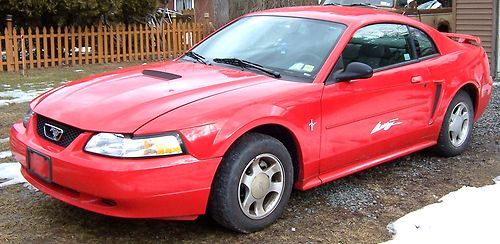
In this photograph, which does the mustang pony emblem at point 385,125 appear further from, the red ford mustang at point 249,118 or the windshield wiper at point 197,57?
the windshield wiper at point 197,57

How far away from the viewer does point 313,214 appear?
4.27m

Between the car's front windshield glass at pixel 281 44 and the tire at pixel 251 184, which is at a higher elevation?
the car's front windshield glass at pixel 281 44

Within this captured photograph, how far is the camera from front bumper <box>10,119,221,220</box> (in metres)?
3.27

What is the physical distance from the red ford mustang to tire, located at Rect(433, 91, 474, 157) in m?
0.03

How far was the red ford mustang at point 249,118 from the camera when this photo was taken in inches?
133

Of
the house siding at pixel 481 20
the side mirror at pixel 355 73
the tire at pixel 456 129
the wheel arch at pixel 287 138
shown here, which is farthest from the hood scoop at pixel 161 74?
the house siding at pixel 481 20

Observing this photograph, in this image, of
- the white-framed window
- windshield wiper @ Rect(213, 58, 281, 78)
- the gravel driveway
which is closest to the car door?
the gravel driveway

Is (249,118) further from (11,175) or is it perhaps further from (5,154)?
(5,154)

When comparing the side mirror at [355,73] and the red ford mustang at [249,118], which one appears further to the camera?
the side mirror at [355,73]

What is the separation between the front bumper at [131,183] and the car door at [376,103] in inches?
44.9

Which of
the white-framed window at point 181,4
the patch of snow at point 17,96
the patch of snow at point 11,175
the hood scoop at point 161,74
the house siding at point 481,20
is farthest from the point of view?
the white-framed window at point 181,4

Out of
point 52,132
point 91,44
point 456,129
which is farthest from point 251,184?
point 91,44

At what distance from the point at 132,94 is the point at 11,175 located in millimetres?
1857

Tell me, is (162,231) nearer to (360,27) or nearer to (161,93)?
(161,93)
